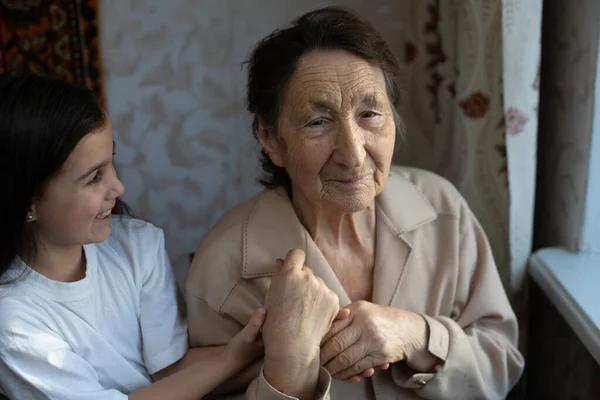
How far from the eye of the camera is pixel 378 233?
1.45 m

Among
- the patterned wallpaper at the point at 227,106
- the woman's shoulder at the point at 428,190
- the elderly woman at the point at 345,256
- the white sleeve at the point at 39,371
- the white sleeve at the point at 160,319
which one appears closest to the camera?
the white sleeve at the point at 39,371

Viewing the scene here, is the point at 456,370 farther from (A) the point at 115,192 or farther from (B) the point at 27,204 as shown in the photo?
(B) the point at 27,204

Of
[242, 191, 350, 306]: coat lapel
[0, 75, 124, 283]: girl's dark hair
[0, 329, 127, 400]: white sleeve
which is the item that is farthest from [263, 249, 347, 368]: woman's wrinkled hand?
[0, 75, 124, 283]: girl's dark hair

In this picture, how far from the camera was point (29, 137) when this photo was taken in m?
1.16

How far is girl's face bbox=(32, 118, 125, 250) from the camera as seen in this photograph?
1.20m

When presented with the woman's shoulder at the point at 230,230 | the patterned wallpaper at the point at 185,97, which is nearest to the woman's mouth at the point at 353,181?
the woman's shoulder at the point at 230,230

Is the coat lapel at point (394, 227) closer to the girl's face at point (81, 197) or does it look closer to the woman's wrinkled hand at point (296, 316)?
the woman's wrinkled hand at point (296, 316)

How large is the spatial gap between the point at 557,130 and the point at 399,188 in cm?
47

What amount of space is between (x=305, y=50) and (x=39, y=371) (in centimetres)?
82

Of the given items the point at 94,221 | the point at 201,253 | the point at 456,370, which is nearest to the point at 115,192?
the point at 94,221

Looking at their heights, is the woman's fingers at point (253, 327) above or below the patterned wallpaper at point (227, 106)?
below

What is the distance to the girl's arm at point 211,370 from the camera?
1.27 meters

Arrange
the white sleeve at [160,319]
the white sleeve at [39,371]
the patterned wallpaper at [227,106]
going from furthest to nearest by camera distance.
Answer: the patterned wallpaper at [227,106], the white sleeve at [160,319], the white sleeve at [39,371]

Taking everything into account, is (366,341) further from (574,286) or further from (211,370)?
(574,286)
